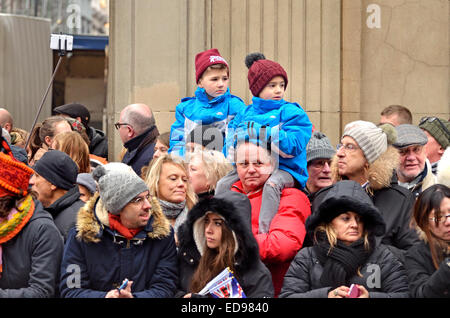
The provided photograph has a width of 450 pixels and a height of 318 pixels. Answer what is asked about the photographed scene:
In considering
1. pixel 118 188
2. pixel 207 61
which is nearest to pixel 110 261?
pixel 118 188

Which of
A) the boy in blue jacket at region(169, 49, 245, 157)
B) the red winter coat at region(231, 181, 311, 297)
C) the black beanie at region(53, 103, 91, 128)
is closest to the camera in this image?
the red winter coat at region(231, 181, 311, 297)

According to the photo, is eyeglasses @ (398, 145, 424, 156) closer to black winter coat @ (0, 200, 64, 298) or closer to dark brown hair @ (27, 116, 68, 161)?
black winter coat @ (0, 200, 64, 298)

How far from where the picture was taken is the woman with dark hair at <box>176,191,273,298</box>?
5.09 m

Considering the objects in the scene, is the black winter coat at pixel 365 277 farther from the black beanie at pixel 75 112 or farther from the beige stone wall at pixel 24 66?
the beige stone wall at pixel 24 66

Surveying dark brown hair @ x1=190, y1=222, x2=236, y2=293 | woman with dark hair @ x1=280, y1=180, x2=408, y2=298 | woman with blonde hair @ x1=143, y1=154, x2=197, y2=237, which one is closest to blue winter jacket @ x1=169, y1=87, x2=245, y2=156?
woman with blonde hair @ x1=143, y1=154, x2=197, y2=237

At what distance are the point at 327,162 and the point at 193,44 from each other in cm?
364

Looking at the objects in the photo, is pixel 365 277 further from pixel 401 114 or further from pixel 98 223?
pixel 401 114

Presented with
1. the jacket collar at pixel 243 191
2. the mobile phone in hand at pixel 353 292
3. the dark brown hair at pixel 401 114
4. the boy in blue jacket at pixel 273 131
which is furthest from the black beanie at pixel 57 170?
the dark brown hair at pixel 401 114

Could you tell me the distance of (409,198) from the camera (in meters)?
5.72

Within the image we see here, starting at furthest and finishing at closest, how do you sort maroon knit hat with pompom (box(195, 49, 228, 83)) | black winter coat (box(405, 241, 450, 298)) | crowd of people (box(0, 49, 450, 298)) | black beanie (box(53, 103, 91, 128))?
black beanie (box(53, 103, 91, 128)) < maroon knit hat with pompom (box(195, 49, 228, 83)) < crowd of people (box(0, 49, 450, 298)) < black winter coat (box(405, 241, 450, 298))

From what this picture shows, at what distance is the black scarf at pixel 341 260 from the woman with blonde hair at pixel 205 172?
143 cm

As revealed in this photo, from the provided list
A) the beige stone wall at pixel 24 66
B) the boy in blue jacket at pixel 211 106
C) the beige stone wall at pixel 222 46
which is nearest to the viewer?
the boy in blue jacket at pixel 211 106

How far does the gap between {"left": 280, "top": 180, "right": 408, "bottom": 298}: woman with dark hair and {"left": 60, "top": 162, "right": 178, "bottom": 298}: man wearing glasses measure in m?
0.82

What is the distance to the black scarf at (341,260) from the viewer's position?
5.01 metres
